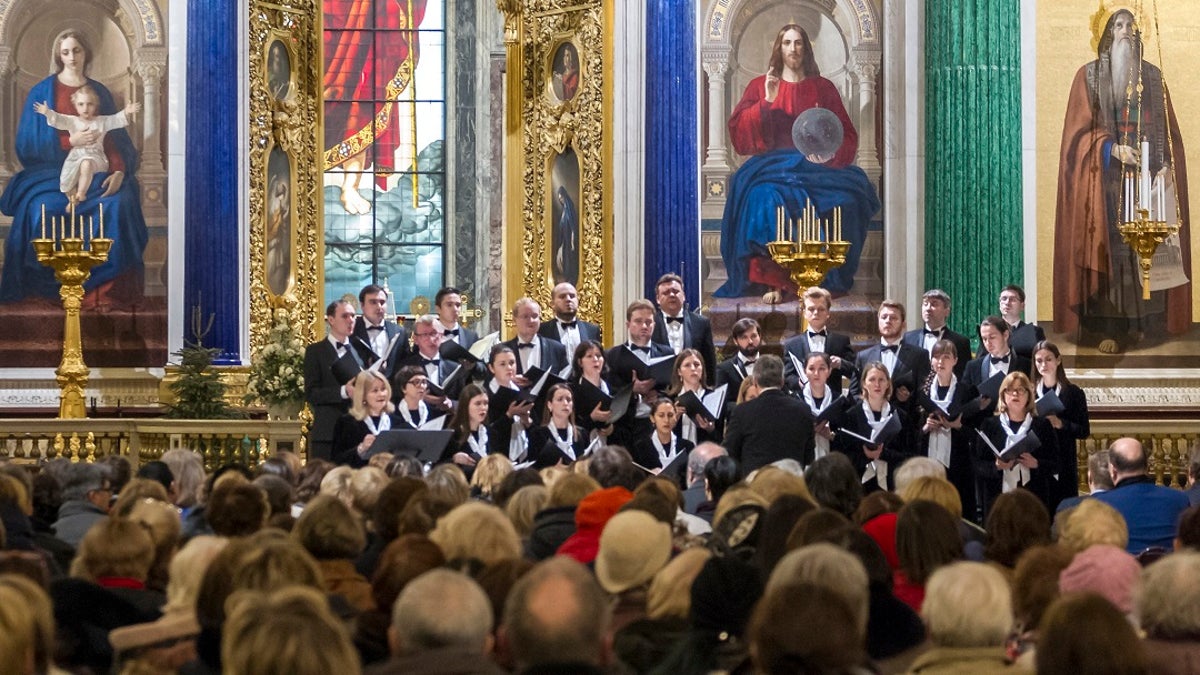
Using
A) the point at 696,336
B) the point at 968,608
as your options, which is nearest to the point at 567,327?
the point at 696,336

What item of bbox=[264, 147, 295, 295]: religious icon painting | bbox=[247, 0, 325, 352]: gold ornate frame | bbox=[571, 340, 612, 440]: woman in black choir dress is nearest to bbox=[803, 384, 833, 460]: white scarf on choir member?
bbox=[571, 340, 612, 440]: woman in black choir dress

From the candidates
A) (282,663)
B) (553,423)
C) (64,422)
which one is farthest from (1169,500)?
(64,422)

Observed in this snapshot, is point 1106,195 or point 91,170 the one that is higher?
point 91,170

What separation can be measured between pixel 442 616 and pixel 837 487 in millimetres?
4083

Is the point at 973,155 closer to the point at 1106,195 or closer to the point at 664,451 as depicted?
the point at 1106,195

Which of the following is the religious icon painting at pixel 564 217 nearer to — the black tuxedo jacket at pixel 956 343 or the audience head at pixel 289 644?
the black tuxedo jacket at pixel 956 343

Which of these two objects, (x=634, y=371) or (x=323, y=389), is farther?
(x=323, y=389)

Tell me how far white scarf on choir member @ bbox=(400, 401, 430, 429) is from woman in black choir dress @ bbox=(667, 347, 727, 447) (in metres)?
1.69

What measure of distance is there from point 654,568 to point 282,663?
244 centimetres

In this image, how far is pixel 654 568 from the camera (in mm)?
6449

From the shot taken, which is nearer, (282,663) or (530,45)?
(282,663)

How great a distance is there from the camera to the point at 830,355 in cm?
1370

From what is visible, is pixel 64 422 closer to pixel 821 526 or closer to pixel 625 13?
pixel 625 13

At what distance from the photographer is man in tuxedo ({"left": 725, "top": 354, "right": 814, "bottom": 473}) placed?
37.6 ft
